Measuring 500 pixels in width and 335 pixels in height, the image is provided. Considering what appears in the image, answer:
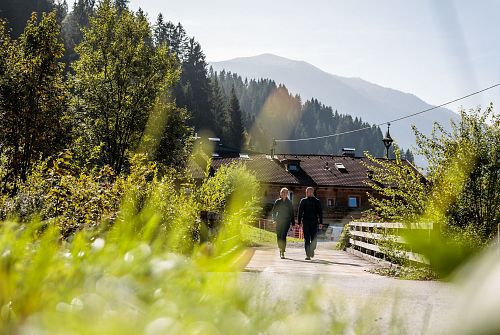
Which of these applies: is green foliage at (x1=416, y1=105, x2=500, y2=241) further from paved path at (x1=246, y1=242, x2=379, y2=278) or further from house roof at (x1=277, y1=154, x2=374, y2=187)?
house roof at (x1=277, y1=154, x2=374, y2=187)

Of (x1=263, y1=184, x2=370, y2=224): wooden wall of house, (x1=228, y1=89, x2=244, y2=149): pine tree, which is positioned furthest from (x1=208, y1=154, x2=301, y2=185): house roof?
(x1=228, y1=89, x2=244, y2=149): pine tree

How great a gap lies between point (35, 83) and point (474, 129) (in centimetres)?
1359

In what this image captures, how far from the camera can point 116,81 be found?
31.7m

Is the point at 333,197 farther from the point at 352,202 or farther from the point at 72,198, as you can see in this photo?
the point at 72,198

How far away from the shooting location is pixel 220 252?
5.81ft

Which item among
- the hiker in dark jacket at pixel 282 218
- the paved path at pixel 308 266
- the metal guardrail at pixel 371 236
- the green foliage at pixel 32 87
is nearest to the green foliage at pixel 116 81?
the green foliage at pixel 32 87

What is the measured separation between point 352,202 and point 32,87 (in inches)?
1781

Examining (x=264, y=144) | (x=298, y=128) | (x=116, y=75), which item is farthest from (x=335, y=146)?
(x=116, y=75)

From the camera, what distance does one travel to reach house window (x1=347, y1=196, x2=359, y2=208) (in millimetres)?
60281

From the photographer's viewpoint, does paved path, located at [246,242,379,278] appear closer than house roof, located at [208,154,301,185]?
Yes

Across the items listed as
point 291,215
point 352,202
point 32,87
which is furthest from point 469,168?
point 352,202

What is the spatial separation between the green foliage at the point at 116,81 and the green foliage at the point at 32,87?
11.3 m

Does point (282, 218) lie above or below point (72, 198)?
below

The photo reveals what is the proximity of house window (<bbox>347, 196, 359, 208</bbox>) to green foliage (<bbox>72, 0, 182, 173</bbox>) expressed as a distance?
107 feet
